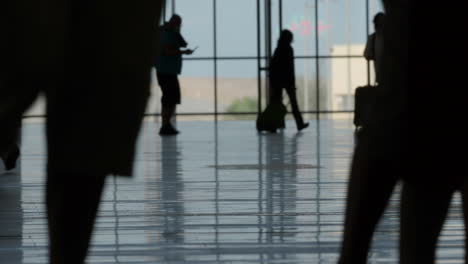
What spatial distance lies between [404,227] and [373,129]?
20cm

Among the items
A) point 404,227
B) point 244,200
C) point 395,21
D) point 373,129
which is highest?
point 395,21

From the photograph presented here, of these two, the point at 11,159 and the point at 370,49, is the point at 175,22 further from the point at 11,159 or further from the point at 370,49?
the point at 11,159

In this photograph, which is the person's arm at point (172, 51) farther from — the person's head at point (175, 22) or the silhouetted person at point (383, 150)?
the silhouetted person at point (383, 150)

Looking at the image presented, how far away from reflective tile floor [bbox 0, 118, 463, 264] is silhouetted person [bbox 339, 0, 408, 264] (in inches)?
42.3

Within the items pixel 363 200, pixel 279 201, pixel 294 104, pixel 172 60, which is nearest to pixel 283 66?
pixel 294 104

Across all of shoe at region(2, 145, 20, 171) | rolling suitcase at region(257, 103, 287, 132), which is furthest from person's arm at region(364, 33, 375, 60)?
shoe at region(2, 145, 20, 171)

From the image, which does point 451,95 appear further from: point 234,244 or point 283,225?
point 283,225

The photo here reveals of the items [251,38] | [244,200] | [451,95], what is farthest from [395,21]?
[251,38]

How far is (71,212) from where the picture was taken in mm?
1926

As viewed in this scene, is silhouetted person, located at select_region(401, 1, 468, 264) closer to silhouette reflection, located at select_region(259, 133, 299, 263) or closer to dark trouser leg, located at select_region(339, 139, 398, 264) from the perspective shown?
dark trouser leg, located at select_region(339, 139, 398, 264)

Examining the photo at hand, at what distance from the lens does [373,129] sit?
6.88 feet

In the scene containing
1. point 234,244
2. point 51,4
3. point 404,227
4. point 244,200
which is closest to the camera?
point 51,4

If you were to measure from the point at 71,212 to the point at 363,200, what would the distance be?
22.3 inches

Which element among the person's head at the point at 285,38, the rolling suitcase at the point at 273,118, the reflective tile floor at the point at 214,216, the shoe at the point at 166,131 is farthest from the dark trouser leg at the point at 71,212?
the person's head at the point at 285,38
